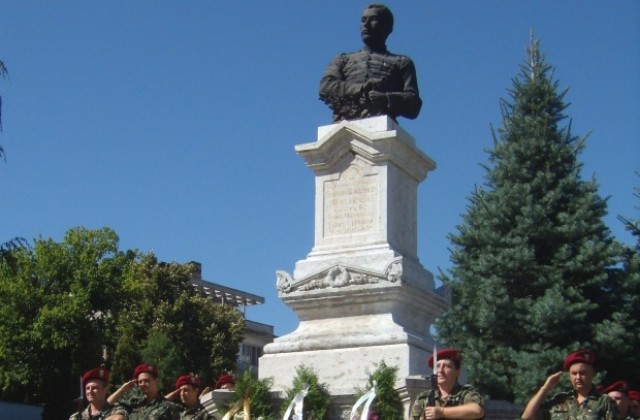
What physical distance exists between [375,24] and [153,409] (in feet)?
26.9

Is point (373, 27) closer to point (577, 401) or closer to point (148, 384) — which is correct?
point (148, 384)

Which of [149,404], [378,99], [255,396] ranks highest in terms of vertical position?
[378,99]

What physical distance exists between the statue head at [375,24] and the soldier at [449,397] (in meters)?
8.76

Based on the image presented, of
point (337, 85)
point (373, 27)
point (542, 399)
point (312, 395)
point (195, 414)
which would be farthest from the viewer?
point (373, 27)

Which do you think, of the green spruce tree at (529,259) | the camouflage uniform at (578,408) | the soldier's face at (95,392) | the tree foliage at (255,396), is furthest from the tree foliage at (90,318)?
the camouflage uniform at (578,408)

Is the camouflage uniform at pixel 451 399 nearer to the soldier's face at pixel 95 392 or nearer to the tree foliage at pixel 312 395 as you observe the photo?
the soldier's face at pixel 95 392

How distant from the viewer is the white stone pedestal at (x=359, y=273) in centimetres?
1379

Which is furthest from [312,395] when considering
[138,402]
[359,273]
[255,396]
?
[138,402]

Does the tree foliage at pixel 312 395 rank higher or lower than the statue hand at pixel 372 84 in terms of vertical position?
lower

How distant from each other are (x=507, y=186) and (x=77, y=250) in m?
26.5

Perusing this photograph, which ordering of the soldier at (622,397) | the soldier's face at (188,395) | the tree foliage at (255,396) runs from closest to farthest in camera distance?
the soldier at (622,397) < the soldier's face at (188,395) < the tree foliage at (255,396)

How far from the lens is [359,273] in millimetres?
14242

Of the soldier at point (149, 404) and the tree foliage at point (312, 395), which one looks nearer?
the soldier at point (149, 404)

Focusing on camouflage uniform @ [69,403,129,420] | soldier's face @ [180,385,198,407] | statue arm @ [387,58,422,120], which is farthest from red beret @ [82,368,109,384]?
statue arm @ [387,58,422,120]
